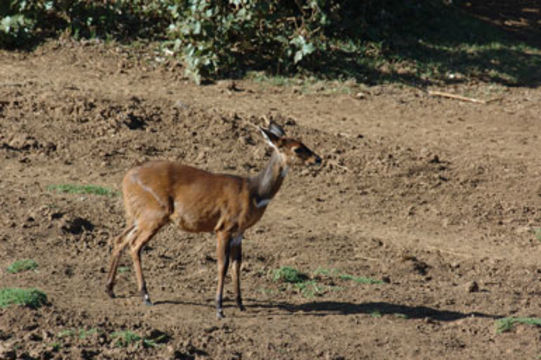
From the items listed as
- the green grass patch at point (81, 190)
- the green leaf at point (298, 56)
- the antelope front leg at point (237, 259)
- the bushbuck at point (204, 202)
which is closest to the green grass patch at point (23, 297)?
the bushbuck at point (204, 202)

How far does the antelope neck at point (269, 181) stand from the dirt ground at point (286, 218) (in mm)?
1033

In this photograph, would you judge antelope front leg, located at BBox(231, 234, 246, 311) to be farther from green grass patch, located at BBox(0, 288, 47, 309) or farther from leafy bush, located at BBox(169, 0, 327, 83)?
leafy bush, located at BBox(169, 0, 327, 83)

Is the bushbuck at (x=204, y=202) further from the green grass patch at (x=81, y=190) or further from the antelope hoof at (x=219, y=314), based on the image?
the green grass patch at (x=81, y=190)

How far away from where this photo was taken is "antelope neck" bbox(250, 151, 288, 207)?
25.3ft

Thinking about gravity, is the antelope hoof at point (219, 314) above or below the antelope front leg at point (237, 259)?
below

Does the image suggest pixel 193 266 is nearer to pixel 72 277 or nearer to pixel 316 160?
pixel 72 277

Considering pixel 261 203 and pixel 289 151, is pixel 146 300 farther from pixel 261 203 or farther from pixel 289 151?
pixel 289 151

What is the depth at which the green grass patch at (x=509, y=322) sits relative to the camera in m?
7.87

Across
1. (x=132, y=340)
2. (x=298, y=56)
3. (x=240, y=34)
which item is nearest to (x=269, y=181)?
(x=132, y=340)

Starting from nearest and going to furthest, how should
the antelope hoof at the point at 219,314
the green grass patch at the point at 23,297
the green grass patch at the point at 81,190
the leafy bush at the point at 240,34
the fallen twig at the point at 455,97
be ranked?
the green grass patch at the point at 23,297
the antelope hoof at the point at 219,314
the green grass patch at the point at 81,190
the leafy bush at the point at 240,34
the fallen twig at the point at 455,97

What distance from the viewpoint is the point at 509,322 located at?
312 inches

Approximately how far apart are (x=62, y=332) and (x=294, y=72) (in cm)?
965

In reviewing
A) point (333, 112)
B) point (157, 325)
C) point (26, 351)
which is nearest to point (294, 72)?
point (333, 112)

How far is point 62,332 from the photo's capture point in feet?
21.7
